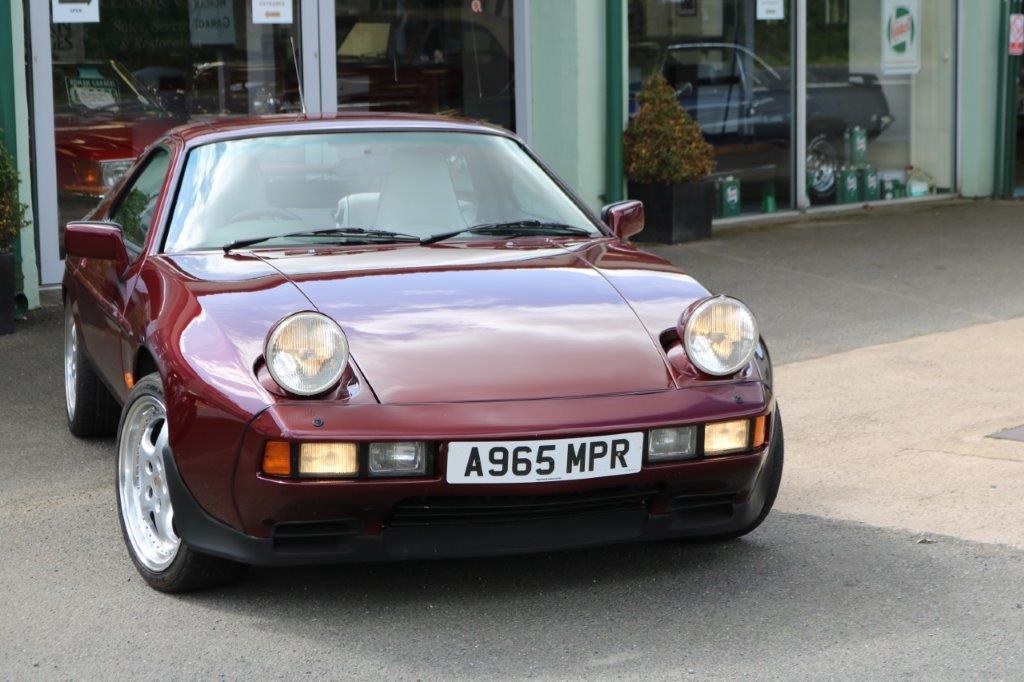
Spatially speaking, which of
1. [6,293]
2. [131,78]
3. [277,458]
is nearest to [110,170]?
[131,78]

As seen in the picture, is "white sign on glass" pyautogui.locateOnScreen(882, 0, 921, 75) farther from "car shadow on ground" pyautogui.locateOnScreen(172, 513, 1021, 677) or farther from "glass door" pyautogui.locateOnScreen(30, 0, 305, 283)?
"car shadow on ground" pyautogui.locateOnScreen(172, 513, 1021, 677)

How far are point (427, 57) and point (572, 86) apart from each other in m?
1.10

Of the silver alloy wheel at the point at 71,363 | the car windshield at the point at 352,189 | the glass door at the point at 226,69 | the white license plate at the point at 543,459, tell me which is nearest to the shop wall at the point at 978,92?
the glass door at the point at 226,69

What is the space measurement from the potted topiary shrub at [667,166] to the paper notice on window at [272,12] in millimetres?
2711

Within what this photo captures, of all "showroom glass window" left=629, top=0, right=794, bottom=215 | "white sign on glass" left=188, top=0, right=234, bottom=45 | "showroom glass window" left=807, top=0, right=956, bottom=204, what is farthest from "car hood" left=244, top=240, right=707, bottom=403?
"showroom glass window" left=807, top=0, right=956, bottom=204

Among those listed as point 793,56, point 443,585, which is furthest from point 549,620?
point 793,56

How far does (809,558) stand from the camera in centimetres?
473

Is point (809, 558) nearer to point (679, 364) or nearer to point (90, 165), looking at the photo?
point (679, 364)

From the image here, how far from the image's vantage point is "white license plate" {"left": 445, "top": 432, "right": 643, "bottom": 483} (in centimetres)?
396

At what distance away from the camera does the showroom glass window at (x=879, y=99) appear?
14.0 meters

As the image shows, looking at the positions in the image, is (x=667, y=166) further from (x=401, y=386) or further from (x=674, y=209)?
(x=401, y=386)

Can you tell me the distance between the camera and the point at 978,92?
1495 cm

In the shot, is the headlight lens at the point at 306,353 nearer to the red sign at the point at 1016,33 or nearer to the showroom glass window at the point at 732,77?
the showroom glass window at the point at 732,77

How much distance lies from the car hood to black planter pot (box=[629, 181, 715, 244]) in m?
6.79
